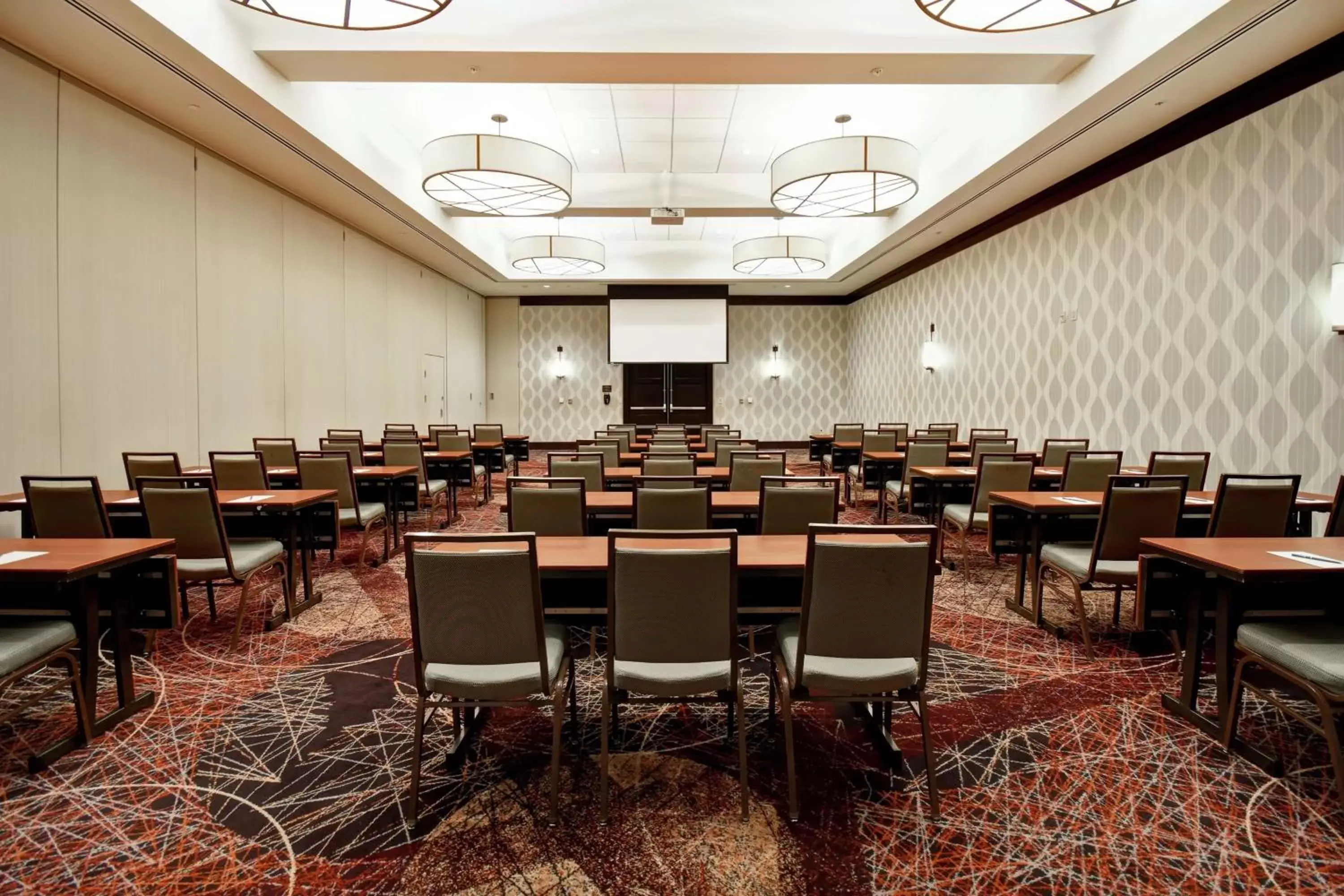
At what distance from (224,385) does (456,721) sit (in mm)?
6017

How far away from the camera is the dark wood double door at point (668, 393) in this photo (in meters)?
15.6

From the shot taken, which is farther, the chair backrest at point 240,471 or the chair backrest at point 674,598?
the chair backrest at point 240,471

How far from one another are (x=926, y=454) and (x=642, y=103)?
4.70 meters

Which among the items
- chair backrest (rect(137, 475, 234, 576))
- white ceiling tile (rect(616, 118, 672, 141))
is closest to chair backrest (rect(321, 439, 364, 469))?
chair backrest (rect(137, 475, 234, 576))

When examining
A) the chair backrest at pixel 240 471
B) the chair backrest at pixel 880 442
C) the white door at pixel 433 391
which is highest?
the white door at pixel 433 391

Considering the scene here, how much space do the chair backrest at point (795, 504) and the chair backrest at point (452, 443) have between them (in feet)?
17.5

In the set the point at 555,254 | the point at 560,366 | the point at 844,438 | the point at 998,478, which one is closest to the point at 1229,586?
the point at 998,478

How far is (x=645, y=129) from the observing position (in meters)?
7.63

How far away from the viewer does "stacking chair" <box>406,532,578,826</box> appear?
201cm

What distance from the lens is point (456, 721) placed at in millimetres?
2590

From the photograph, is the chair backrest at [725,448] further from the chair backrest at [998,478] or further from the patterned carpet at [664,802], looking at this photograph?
the patterned carpet at [664,802]

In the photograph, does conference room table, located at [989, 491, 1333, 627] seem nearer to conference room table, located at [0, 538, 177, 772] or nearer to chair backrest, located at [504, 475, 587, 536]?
chair backrest, located at [504, 475, 587, 536]

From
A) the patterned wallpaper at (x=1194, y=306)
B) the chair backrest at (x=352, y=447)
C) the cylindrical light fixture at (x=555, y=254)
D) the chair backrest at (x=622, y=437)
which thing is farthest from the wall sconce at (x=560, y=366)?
the patterned wallpaper at (x=1194, y=306)

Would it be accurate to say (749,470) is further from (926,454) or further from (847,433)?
(847,433)
